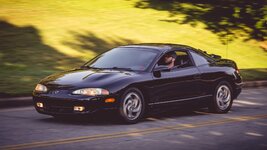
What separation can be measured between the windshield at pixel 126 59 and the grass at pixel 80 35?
430 centimetres

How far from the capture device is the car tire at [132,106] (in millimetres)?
9648

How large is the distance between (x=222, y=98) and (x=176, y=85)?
162cm

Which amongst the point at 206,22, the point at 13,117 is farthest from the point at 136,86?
the point at 206,22

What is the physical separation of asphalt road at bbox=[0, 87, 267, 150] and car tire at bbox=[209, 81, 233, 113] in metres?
0.20

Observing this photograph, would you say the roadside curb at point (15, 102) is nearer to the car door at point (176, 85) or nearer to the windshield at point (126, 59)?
the windshield at point (126, 59)

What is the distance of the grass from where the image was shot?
19.1 meters

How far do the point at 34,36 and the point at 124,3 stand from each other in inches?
371

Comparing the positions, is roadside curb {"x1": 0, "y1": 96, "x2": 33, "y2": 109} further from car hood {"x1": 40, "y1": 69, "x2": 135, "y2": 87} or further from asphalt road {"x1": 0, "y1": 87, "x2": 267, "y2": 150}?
car hood {"x1": 40, "y1": 69, "x2": 135, "y2": 87}

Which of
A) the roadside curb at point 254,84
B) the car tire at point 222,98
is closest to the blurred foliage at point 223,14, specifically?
the roadside curb at point 254,84

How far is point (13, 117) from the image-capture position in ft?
34.3

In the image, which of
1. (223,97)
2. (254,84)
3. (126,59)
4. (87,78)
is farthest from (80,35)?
(87,78)

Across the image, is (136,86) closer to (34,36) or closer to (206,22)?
(34,36)

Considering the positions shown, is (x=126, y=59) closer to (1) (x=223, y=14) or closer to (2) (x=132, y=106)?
(2) (x=132, y=106)

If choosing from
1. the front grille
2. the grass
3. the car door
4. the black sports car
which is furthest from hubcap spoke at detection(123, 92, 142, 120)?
the grass
